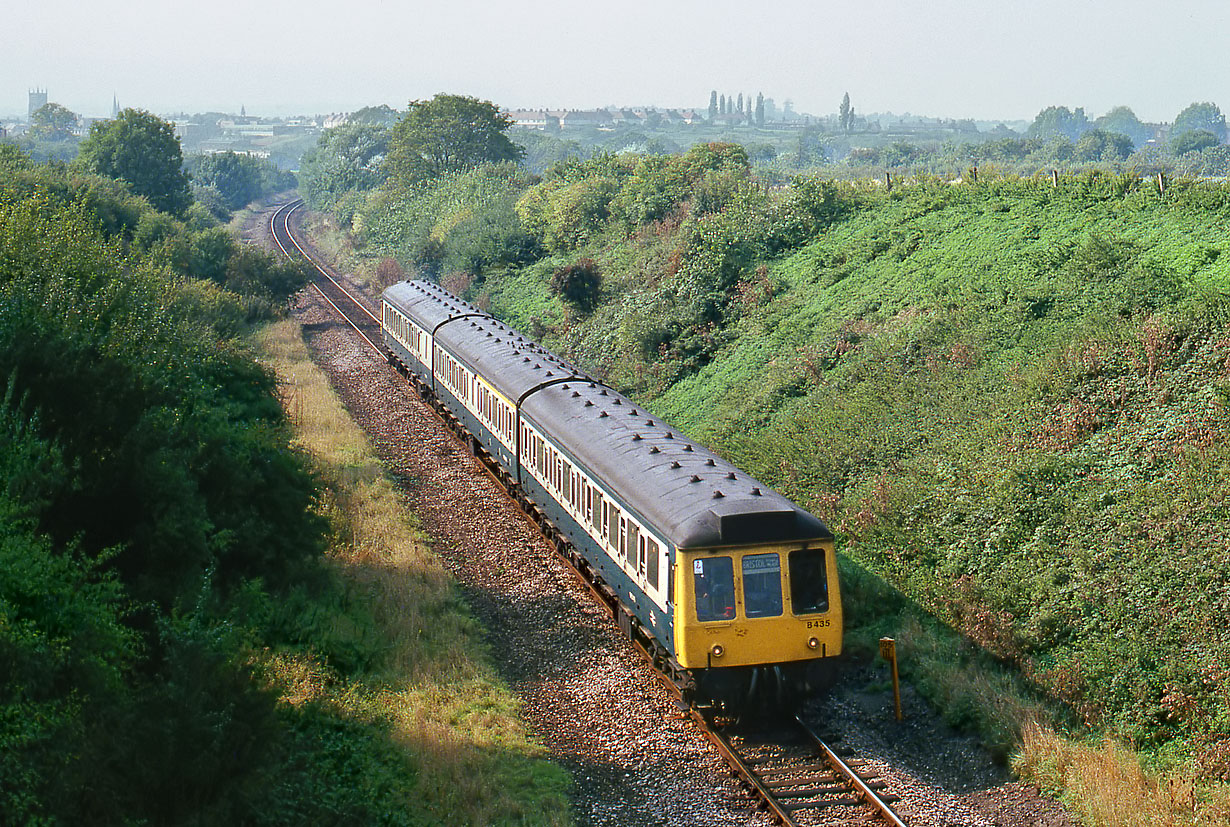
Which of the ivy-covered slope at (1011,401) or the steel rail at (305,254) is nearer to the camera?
the ivy-covered slope at (1011,401)

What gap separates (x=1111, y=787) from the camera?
39.0 feet

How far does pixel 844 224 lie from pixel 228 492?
26.3 metres

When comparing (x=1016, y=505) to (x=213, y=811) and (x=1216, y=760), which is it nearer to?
(x=1216, y=760)

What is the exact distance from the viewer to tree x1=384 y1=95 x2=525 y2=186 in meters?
79.1

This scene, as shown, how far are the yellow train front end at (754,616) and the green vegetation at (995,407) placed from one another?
7.30 feet

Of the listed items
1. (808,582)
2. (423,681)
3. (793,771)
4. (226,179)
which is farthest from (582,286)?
(226,179)

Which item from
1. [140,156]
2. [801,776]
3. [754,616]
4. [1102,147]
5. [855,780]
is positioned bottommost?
[801,776]

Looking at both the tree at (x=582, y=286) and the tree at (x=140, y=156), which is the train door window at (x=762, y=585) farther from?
the tree at (x=140, y=156)

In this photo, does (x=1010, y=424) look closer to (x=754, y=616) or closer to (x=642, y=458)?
(x=642, y=458)

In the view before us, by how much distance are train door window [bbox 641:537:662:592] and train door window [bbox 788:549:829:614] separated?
5.76 feet

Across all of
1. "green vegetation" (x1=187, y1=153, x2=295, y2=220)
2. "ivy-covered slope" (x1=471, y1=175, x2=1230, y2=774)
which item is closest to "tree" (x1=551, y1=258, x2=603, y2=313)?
"ivy-covered slope" (x1=471, y1=175, x2=1230, y2=774)

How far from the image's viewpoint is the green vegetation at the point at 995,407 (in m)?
14.0

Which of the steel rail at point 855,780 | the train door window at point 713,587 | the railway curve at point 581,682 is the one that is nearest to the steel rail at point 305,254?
the railway curve at point 581,682

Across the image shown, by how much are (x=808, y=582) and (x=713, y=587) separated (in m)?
1.22
